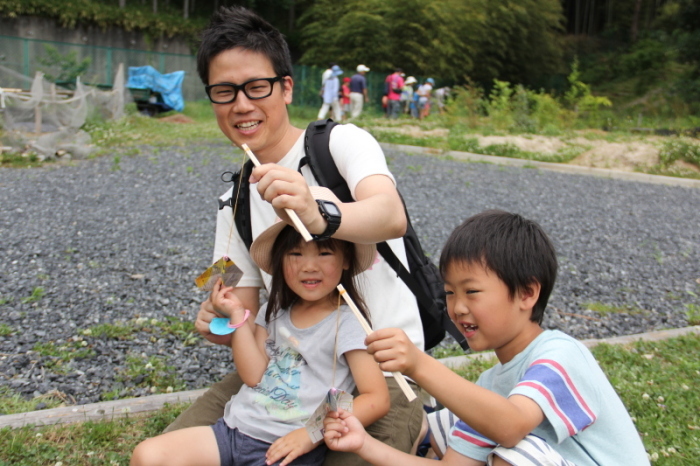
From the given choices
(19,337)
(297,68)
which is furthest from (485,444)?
(297,68)

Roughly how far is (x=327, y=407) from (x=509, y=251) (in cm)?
70

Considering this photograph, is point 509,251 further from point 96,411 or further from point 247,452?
point 96,411

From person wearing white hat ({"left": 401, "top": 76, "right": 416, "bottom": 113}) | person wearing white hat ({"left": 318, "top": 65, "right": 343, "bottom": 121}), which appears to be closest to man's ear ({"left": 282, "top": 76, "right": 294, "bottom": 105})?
person wearing white hat ({"left": 318, "top": 65, "right": 343, "bottom": 121})

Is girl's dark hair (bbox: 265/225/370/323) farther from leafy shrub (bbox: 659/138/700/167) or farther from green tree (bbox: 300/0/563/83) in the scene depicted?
green tree (bbox: 300/0/563/83)

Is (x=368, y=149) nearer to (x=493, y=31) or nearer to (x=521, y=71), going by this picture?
(x=493, y=31)

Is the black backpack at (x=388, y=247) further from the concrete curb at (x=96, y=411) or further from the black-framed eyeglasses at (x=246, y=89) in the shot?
the concrete curb at (x=96, y=411)

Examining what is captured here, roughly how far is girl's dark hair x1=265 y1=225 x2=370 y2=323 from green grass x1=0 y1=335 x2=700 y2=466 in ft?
2.94

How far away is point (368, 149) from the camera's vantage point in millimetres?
2252

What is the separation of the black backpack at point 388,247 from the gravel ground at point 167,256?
1351 mm

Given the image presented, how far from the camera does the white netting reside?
11290mm

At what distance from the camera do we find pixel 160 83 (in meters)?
21.1

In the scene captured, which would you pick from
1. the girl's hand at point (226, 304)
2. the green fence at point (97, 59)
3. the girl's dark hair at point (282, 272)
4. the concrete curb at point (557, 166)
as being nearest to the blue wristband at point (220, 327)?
the girl's hand at point (226, 304)

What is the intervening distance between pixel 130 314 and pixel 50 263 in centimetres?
149

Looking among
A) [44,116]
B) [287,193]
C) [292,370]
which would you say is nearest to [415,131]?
[44,116]
